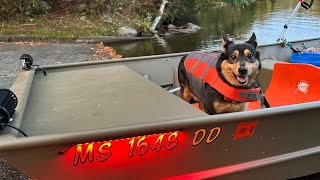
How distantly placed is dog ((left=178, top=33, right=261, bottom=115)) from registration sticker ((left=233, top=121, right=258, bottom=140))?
1.46 ft

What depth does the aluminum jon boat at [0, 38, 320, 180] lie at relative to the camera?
2.86m

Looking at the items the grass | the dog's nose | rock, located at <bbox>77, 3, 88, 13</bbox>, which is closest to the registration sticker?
the dog's nose

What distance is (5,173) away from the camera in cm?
470

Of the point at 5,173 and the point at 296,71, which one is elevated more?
the point at 296,71

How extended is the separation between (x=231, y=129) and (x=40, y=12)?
18886 mm

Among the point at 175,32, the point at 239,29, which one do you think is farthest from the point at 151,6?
the point at 239,29

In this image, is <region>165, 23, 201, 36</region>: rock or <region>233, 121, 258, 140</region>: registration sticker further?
<region>165, 23, 201, 36</region>: rock

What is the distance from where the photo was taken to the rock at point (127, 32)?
18938 mm

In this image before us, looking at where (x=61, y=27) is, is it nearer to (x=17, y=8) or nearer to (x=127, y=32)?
(x=17, y=8)

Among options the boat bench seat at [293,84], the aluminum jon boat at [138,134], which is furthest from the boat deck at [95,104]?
the boat bench seat at [293,84]

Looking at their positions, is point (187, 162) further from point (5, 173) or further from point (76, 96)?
point (5, 173)

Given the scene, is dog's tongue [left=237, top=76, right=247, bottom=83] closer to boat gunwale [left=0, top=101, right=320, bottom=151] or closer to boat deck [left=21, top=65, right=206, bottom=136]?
boat gunwale [left=0, top=101, right=320, bottom=151]

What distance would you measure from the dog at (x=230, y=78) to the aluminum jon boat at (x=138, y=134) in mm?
452

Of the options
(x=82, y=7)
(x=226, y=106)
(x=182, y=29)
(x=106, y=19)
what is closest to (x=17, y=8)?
(x=82, y=7)
